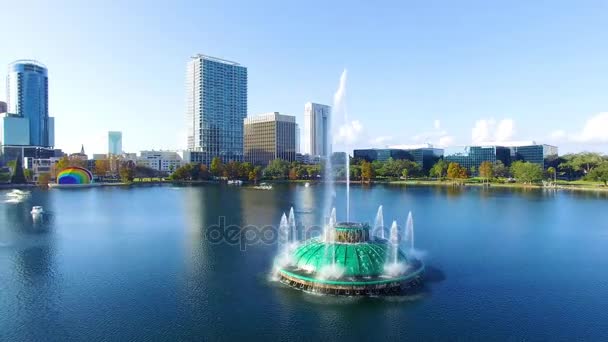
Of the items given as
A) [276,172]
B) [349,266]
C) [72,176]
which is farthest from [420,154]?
[349,266]

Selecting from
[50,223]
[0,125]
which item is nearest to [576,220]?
[50,223]

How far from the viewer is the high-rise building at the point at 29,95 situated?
18788 cm

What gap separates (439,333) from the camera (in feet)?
68.1

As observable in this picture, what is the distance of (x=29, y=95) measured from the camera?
189m

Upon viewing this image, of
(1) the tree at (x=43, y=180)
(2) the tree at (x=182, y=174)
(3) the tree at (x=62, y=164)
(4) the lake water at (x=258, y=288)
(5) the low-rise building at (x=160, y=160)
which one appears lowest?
(4) the lake water at (x=258, y=288)

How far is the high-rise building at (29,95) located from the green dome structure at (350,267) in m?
198

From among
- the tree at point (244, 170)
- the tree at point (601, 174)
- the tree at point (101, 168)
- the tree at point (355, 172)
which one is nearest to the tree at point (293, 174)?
the tree at point (244, 170)

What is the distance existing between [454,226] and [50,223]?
170 feet

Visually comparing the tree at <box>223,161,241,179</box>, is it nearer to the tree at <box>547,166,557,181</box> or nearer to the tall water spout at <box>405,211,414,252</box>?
the tree at <box>547,166,557,181</box>

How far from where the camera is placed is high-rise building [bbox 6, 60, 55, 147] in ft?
616

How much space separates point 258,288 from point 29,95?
681ft

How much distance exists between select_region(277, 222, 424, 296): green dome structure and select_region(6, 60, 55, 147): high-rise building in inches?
7801

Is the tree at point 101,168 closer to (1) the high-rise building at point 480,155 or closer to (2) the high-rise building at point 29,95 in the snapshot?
(2) the high-rise building at point 29,95

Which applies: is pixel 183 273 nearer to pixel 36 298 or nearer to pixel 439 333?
pixel 36 298
